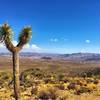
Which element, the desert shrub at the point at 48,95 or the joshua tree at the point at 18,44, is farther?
the desert shrub at the point at 48,95

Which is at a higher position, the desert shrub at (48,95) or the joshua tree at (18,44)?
the joshua tree at (18,44)

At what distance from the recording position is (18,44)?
17469mm

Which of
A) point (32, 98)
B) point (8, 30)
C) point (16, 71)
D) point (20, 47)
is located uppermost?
point (8, 30)

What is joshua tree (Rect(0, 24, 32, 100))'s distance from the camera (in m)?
16.5

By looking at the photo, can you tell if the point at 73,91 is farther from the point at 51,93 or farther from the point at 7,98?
the point at 7,98

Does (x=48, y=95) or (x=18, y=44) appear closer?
(x=18, y=44)

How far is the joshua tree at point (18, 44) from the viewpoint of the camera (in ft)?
54.1

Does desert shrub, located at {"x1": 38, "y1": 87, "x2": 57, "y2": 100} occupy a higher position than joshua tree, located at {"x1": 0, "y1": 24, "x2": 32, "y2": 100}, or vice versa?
joshua tree, located at {"x1": 0, "y1": 24, "x2": 32, "y2": 100}

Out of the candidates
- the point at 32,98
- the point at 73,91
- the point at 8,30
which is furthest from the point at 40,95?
the point at 8,30

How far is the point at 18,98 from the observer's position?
16.6 meters

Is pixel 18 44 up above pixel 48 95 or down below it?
above

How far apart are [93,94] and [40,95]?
176 inches

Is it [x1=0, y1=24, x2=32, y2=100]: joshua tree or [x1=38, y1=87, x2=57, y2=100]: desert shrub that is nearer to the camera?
[x1=0, y1=24, x2=32, y2=100]: joshua tree

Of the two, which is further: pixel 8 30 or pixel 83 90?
pixel 83 90
